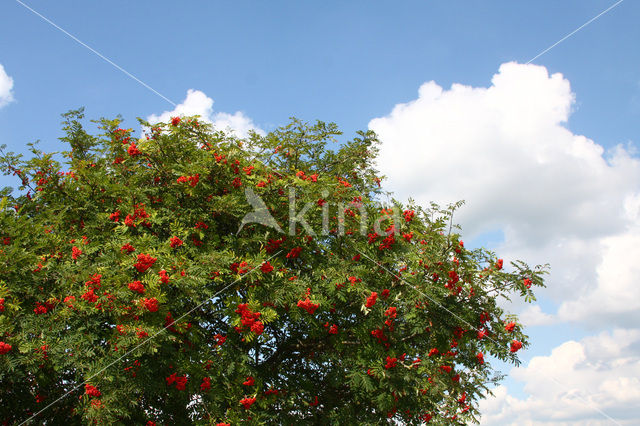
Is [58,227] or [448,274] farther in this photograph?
[58,227]

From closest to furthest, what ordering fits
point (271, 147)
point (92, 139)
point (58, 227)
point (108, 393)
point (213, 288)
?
point (108, 393) → point (213, 288) → point (58, 227) → point (271, 147) → point (92, 139)

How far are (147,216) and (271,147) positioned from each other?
253cm

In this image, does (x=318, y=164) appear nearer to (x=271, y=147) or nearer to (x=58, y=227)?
(x=271, y=147)

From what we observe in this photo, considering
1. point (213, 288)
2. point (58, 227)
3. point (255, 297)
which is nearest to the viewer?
point (255, 297)

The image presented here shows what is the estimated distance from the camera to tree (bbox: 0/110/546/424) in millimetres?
5316

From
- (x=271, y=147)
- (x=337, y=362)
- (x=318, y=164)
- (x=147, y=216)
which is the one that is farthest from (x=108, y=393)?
(x=318, y=164)

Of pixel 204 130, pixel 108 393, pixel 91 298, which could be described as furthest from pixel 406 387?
pixel 204 130

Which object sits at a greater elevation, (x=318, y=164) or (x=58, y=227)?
(x=318, y=164)

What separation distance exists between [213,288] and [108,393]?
1.85 meters

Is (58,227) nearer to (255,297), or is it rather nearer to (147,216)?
(147,216)

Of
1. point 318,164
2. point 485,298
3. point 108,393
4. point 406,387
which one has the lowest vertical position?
point 108,393

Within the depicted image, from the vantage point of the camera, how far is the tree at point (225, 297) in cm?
532

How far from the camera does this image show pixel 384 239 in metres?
A: 7.03

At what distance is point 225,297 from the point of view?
6.45 meters
